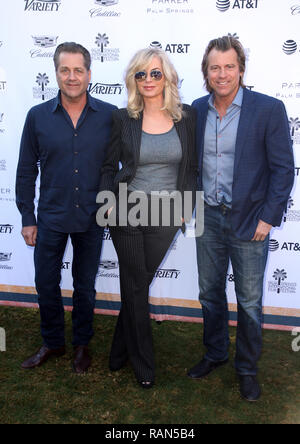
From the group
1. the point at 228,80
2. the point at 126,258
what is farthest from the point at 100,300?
the point at 228,80

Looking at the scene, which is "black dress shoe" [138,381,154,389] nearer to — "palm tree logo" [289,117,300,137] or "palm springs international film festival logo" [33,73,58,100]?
"palm tree logo" [289,117,300,137]

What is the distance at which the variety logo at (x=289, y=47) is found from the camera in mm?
3291

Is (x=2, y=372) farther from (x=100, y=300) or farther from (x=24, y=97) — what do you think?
(x=24, y=97)

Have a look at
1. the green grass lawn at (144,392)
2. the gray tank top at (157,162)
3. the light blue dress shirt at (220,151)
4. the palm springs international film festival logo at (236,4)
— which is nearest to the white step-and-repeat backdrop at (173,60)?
the palm springs international film festival logo at (236,4)

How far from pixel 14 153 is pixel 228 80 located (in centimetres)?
219

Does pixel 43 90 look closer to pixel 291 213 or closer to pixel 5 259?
pixel 5 259

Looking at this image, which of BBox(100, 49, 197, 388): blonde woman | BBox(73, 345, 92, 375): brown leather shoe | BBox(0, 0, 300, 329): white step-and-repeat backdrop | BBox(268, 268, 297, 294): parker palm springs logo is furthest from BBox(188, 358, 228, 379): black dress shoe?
BBox(268, 268, 297, 294): parker palm springs logo

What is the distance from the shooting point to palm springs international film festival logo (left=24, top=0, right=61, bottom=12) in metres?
3.50

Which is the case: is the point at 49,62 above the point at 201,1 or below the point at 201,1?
below

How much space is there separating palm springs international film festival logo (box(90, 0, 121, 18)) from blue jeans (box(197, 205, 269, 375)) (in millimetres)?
1866

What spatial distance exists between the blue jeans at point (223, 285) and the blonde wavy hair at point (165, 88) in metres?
0.68

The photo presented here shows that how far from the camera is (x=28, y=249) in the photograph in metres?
4.02

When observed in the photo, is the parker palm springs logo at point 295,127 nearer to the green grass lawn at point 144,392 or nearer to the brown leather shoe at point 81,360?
the green grass lawn at point 144,392

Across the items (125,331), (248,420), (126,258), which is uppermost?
(126,258)
